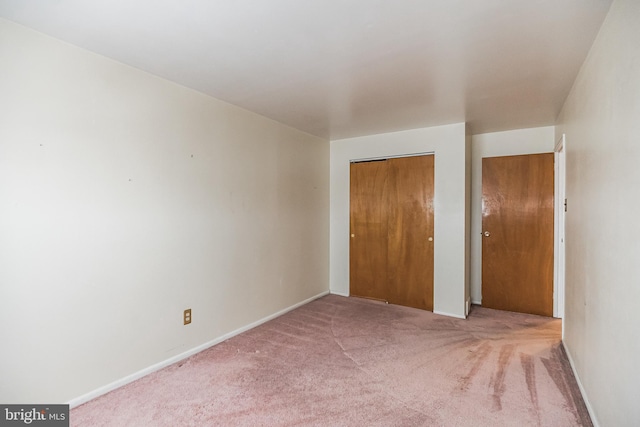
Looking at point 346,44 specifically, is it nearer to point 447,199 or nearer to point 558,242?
point 447,199

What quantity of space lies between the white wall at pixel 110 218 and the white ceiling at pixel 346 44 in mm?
251

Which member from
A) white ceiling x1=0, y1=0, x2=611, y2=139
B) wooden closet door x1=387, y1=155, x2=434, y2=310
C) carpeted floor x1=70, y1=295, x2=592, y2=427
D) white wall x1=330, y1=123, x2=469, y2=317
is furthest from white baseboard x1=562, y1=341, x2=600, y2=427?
white ceiling x1=0, y1=0, x2=611, y2=139

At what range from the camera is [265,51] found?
79.6 inches

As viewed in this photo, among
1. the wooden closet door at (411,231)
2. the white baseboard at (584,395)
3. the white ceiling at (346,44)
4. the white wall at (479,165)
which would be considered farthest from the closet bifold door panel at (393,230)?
the white baseboard at (584,395)

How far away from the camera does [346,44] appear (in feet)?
6.31

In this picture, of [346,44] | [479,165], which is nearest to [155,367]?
[346,44]

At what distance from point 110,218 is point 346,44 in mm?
1966

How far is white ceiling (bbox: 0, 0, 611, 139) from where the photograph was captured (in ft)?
5.22

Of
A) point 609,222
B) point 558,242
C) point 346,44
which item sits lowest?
point 558,242

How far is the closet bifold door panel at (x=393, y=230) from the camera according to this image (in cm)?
396

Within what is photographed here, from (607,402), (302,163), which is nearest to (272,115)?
(302,163)

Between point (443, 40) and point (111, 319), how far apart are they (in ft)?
9.34

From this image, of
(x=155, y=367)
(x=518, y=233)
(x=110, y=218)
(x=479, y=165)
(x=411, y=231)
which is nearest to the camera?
(x=110, y=218)

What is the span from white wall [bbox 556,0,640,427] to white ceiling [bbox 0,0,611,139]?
272 mm
